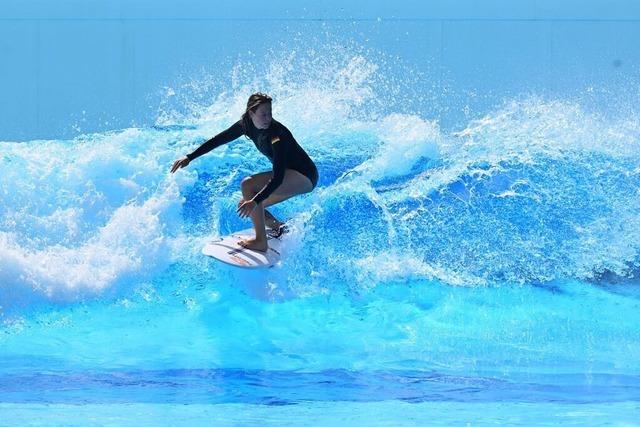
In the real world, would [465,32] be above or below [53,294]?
above

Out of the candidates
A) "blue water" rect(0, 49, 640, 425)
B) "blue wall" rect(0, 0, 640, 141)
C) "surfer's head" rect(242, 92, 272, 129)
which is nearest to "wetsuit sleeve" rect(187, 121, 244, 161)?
"surfer's head" rect(242, 92, 272, 129)

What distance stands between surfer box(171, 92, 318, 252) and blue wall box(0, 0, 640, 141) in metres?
5.31

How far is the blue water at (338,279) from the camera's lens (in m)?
4.49

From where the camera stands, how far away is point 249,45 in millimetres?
11234

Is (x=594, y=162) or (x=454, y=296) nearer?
(x=454, y=296)

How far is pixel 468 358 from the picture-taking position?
5.27 m

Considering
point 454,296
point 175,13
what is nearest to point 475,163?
point 454,296

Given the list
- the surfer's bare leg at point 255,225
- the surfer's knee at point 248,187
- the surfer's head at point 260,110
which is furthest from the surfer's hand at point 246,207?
the surfer's head at point 260,110

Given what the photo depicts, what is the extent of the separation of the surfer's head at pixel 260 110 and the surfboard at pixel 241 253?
0.77m

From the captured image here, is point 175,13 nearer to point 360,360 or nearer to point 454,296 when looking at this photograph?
point 454,296

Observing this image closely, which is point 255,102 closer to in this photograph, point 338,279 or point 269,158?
point 269,158

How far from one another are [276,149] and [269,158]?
175 millimetres

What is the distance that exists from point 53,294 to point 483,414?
3.05 metres

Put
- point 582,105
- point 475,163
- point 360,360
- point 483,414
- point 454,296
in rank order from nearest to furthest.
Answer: point 483,414
point 360,360
point 454,296
point 475,163
point 582,105
